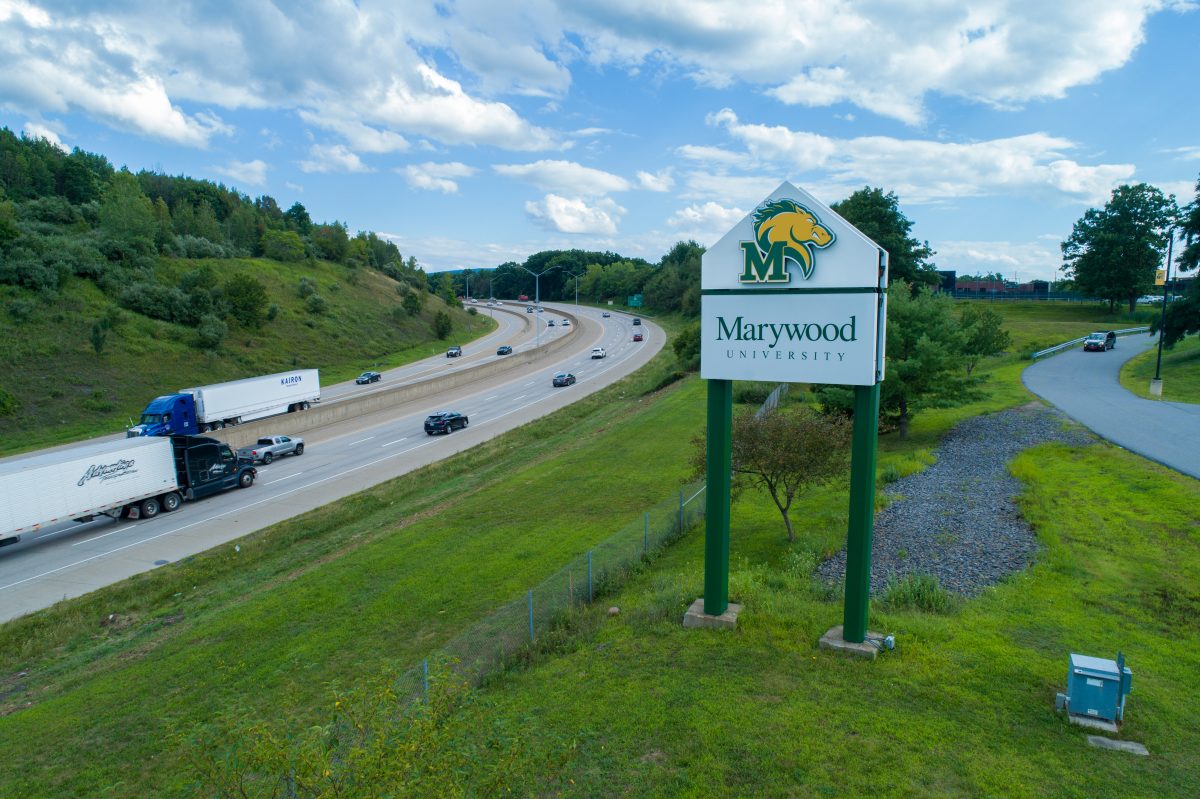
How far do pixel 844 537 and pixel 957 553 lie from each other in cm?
273

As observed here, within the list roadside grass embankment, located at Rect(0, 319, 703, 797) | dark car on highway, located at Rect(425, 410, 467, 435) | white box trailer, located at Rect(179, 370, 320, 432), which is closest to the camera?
roadside grass embankment, located at Rect(0, 319, 703, 797)

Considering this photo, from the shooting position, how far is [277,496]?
1171 inches

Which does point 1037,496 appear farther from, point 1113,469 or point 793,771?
point 793,771

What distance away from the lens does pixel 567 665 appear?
11.7 meters

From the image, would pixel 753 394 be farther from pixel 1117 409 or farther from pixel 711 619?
pixel 711 619

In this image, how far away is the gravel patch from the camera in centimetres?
1491

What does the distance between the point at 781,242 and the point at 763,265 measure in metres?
0.47

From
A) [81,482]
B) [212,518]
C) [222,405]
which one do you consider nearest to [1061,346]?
[212,518]

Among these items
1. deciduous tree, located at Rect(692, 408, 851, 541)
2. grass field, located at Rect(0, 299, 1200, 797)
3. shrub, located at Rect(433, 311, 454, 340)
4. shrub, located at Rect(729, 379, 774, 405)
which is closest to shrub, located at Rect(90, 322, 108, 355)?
grass field, located at Rect(0, 299, 1200, 797)

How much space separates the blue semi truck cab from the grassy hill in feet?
18.4

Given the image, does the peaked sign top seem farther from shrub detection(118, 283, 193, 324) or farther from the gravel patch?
shrub detection(118, 283, 193, 324)


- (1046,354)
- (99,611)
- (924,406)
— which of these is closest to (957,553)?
(924,406)

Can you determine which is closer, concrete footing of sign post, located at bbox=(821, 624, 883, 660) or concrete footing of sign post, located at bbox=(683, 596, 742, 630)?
concrete footing of sign post, located at bbox=(821, 624, 883, 660)

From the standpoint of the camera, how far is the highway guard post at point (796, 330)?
10.8 m
